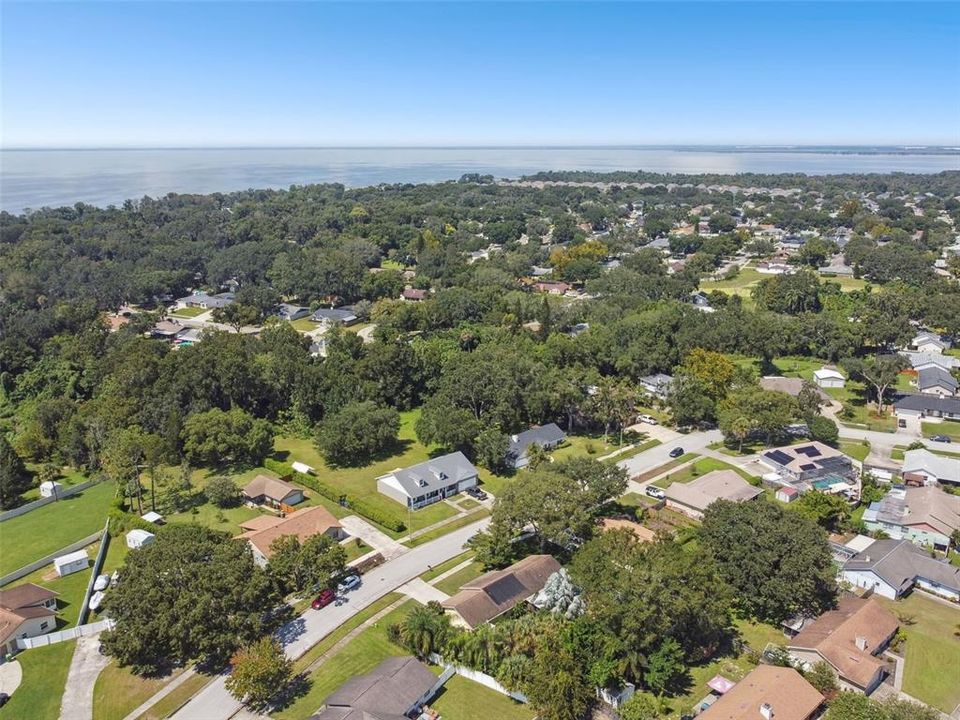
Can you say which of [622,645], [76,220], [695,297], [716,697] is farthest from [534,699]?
[76,220]

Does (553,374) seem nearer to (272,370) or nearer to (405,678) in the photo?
(272,370)

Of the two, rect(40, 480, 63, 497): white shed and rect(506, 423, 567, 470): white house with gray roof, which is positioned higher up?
rect(506, 423, 567, 470): white house with gray roof

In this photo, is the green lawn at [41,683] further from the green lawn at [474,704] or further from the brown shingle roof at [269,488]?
the green lawn at [474,704]

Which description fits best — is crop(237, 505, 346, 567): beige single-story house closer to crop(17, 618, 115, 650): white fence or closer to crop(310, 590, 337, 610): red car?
crop(310, 590, 337, 610): red car

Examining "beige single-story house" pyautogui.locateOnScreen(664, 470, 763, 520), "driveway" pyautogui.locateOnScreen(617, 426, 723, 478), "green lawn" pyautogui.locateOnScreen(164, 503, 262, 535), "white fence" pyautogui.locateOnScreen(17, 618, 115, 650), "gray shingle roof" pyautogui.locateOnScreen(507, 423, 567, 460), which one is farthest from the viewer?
Result: "gray shingle roof" pyautogui.locateOnScreen(507, 423, 567, 460)

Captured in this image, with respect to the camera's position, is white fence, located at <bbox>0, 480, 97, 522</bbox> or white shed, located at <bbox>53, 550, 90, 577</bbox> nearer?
white shed, located at <bbox>53, 550, 90, 577</bbox>

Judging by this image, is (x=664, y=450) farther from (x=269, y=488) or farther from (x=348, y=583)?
(x=269, y=488)

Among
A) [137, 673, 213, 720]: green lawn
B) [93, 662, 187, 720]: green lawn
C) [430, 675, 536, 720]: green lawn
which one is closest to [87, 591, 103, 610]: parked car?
[93, 662, 187, 720]: green lawn
